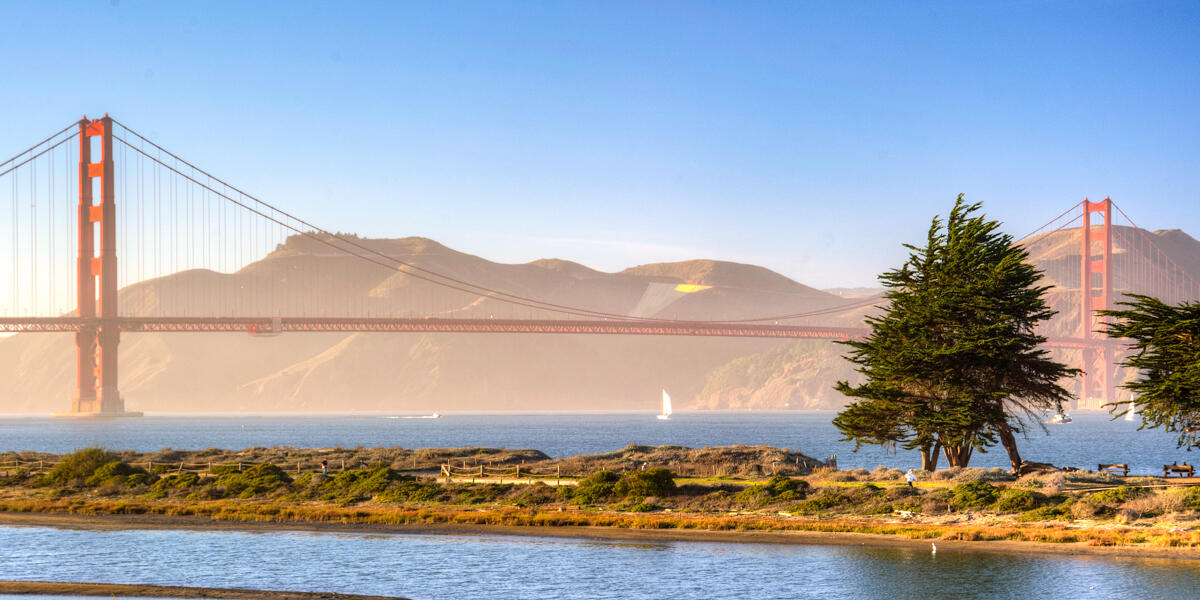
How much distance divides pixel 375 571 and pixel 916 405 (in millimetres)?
23099

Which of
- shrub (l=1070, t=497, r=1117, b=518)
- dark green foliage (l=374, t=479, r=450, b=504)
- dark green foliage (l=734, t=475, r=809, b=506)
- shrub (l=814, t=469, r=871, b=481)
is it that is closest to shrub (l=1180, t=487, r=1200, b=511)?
shrub (l=1070, t=497, r=1117, b=518)

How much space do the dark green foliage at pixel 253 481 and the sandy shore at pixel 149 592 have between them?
21227 mm

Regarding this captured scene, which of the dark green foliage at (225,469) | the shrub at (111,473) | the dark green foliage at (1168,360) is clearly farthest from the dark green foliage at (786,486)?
the shrub at (111,473)

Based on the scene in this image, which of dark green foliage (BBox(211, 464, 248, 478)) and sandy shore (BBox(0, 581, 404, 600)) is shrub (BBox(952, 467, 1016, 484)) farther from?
dark green foliage (BBox(211, 464, 248, 478))

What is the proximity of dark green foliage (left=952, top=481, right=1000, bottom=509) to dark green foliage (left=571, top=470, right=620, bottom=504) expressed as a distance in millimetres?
13398

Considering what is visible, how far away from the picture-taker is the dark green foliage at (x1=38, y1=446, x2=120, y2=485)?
5831cm

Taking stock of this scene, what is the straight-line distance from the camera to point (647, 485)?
47.7 meters

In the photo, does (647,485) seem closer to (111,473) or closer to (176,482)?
(176,482)

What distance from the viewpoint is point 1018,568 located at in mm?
32812

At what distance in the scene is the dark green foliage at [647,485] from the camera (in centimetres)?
4744

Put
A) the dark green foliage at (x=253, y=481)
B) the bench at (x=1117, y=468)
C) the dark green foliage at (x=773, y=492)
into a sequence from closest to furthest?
the dark green foliage at (x=773, y=492), the bench at (x=1117, y=468), the dark green foliage at (x=253, y=481)

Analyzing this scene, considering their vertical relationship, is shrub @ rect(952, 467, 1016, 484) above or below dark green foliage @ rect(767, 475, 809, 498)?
above

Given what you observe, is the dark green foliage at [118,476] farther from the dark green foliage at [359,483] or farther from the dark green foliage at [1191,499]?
the dark green foliage at [1191,499]

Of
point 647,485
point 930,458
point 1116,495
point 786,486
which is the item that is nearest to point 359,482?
point 647,485
